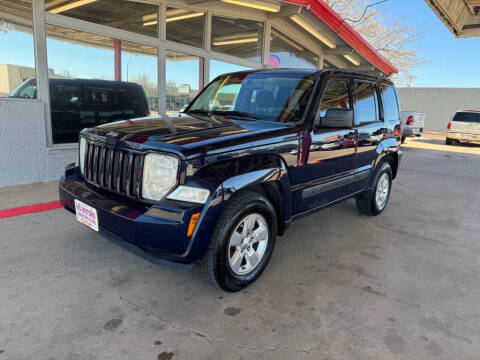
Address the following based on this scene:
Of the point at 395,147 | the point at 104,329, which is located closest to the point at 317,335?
the point at 104,329

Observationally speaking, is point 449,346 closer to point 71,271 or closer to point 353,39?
point 71,271

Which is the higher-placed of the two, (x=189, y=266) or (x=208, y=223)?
(x=208, y=223)

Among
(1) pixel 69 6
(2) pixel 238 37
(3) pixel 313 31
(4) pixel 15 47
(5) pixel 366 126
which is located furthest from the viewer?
(3) pixel 313 31

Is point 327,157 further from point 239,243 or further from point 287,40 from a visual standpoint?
point 287,40

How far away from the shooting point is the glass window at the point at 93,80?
19.2ft

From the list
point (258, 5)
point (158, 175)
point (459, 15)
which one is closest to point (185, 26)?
point (258, 5)

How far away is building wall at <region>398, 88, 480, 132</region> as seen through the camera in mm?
24792

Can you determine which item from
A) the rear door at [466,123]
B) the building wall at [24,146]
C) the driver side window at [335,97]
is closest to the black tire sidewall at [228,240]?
the driver side window at [335,97]

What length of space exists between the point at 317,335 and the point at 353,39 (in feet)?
34.0

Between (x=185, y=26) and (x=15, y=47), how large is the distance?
3598 millimetres

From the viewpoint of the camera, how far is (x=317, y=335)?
7.79ft

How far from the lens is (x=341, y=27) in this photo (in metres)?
9.74

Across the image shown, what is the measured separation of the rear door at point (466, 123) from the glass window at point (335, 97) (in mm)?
15484

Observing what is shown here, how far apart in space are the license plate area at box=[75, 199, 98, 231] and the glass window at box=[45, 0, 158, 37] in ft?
14.1
